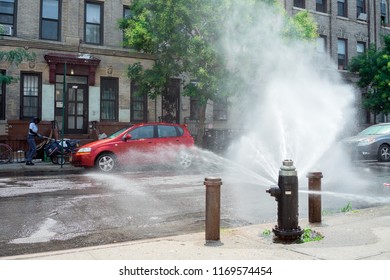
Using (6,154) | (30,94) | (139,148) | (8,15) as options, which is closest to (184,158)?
(139,148)

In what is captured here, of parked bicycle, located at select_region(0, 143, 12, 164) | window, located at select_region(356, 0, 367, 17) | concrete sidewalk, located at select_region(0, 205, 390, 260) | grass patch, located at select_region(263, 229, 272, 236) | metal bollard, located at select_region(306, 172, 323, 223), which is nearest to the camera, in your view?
concrete sidewalk, located at select_region(0, 205, 390, 260)

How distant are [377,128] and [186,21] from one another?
9839 millimetres

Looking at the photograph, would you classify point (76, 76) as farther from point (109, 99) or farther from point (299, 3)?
point (299, 3)

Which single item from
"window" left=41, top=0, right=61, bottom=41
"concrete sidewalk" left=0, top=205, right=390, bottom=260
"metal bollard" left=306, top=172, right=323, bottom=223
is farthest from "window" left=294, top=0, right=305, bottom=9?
"concrete sidewalk" left=0, top=205, right=390, bottom=260

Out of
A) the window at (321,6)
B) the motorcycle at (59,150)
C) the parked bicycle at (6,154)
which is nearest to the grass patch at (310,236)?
the motorcycle at (59,150)

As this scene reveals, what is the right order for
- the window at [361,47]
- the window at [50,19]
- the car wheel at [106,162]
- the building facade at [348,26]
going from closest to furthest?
the car wheel at [106,162] < the window at [50,19] < the building facade at [348,26] < the window at [361,47]

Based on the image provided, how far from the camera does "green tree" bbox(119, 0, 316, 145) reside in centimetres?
1612

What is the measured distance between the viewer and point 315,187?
6086 millimetres

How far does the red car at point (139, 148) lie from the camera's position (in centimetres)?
1319

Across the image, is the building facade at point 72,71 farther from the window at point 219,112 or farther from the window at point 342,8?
the window at point 342,8

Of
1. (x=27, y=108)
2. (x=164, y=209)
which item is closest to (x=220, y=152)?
(x=27, y=108)

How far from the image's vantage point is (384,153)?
17266 millimetres

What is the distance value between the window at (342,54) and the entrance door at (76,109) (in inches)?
723

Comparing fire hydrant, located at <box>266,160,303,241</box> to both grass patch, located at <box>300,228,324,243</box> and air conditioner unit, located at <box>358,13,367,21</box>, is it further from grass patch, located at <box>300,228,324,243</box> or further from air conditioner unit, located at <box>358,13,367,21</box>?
air conditioner unit, located at <box>358,13,367,21</box>
